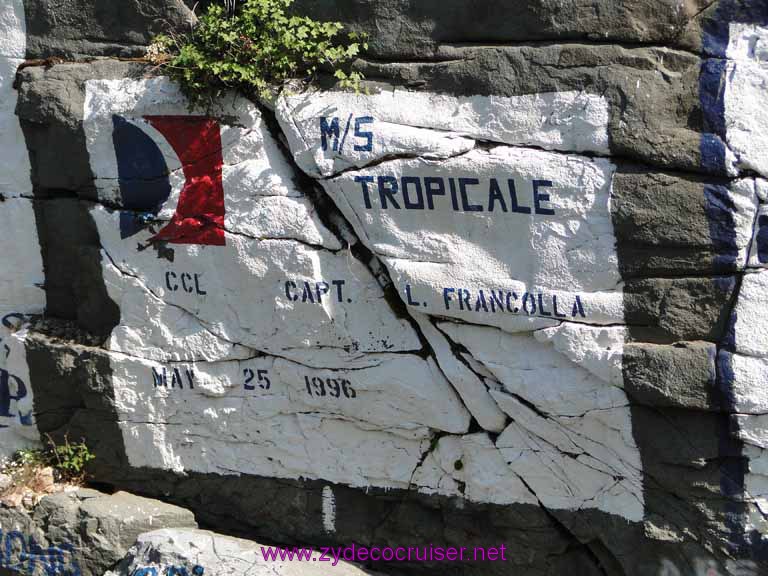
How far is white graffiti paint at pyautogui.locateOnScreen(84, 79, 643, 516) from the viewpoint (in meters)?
3.43

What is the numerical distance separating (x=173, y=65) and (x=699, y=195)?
2.09 m

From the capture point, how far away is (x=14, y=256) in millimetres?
4348

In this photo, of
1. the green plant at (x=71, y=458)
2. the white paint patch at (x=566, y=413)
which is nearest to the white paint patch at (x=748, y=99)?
the white paint patch at (x=566, y=413)

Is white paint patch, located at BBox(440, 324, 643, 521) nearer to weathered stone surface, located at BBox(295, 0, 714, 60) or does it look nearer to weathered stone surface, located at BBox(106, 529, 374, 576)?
weathered stone surface, located at BBox(106, 529, 374, 576)

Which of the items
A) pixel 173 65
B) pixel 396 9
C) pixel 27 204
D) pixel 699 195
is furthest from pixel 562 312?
pixel 27 204


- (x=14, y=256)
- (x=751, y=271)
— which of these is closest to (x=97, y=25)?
(x=14, y=256)

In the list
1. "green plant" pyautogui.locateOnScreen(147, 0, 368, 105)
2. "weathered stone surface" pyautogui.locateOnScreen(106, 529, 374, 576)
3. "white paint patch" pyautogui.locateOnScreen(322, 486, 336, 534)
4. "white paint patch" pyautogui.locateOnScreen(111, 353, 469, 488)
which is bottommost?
"weathered stone surface" pyautogui.locateOnScreen(106, 529, 374, 576)

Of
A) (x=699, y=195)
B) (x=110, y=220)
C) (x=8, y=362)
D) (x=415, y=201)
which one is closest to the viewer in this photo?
(x=699, y=195)

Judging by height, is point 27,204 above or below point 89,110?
below

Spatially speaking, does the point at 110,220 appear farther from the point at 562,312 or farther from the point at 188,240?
the point at 562,312

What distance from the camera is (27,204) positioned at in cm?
427

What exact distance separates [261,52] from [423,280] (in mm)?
1091

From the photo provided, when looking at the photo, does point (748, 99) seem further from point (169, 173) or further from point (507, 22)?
point (169, 173)

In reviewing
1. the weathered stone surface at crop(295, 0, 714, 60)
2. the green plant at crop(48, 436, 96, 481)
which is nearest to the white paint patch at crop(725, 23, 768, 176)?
the weathered stone surface at crop(295, 0, 714, 60)
